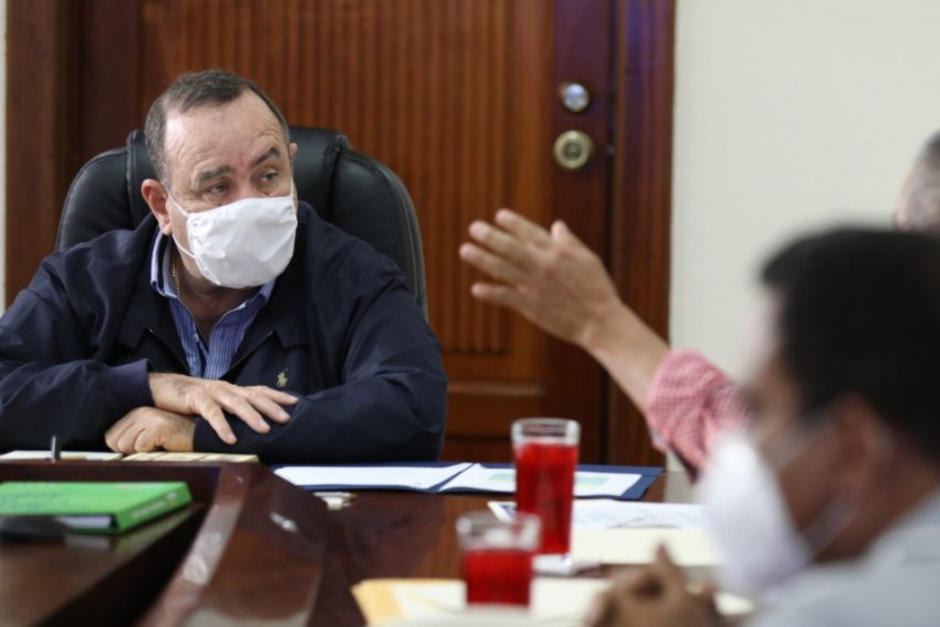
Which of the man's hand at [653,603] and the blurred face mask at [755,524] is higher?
the blurred face mask at [755,524]

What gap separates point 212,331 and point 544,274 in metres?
1.19

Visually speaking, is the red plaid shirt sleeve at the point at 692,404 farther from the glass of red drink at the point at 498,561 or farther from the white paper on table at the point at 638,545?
the glass of red drink at the point at 498,561

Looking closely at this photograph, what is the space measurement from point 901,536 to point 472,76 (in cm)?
268

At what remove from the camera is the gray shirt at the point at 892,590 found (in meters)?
0.61

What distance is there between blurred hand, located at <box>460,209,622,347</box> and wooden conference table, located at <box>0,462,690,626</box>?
231 mm

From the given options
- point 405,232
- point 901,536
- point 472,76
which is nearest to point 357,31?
point 472,76

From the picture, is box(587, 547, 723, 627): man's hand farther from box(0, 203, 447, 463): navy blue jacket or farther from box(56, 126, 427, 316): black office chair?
box(56, 126, 427, 316): black office chair

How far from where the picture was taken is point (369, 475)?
161 centimetres

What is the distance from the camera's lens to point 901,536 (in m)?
0.63

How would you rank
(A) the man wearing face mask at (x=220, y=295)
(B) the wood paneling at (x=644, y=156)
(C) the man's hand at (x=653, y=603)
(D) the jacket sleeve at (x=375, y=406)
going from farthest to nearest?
(B) the wood paneling at (x=644, y=156), (A) the man wearing face mask at (x=220, y=295), (D) the jacket sleeve at (x=375, y=406), (C) the man's hand at (x=653, y=603)

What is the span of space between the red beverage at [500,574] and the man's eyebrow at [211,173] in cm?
130

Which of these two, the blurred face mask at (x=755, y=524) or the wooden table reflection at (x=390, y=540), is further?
the wooden table reflection at (x=390, y=540)

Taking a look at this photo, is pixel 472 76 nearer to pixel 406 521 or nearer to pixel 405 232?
pixel 405 232

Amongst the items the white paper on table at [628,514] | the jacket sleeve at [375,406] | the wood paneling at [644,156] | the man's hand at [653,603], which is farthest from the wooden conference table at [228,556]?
the wood paneling at [644,156]
